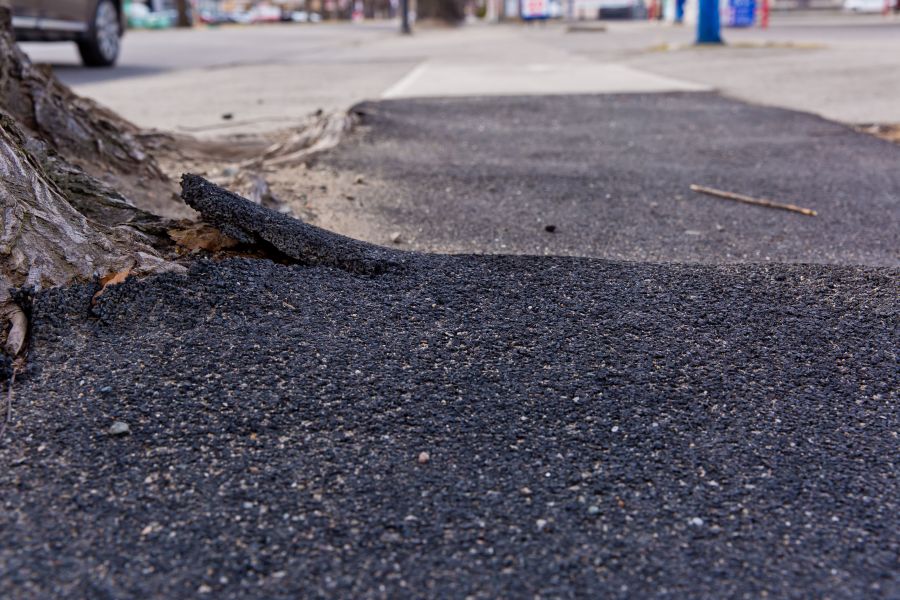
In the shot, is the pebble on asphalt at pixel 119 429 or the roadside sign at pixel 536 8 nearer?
the pebble on asphalt at pixel 119 429

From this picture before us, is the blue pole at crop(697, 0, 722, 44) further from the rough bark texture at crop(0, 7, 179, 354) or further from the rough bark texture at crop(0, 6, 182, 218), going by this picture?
the rough bark texture at crop(0, 7, 179, 354)

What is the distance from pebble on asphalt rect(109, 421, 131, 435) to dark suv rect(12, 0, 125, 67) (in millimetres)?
12192

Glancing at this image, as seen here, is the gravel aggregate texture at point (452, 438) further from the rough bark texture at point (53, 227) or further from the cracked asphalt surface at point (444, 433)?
the rough bark texture at point (53, 227)

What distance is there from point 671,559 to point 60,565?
1270 millimetres

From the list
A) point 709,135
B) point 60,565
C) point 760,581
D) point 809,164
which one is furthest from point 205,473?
point 709,135

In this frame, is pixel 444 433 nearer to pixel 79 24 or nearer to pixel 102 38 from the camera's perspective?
pixel 79 24

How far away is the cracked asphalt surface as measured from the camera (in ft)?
6.14

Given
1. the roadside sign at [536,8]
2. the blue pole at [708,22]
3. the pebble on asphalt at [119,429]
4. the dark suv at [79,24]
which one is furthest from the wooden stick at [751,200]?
the roadside sign at [536,8]

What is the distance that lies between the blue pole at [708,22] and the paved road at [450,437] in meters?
15.8

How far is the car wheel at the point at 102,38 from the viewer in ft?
45.6

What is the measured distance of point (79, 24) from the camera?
13.5 metres

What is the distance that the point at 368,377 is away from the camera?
258 cm

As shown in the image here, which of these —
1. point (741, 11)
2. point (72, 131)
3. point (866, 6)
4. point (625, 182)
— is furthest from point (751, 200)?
point (866, 6)

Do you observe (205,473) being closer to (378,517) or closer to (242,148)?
(378,517)
